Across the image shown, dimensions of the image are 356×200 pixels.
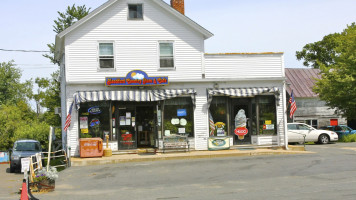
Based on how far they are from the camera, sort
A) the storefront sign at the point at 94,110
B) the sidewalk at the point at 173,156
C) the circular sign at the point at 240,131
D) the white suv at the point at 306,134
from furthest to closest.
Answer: the white suv at the point at 306,134, the circular sign at the point at 240,131, the storefront sign at the point at 94,110, the sidewalk at the point at 173,156

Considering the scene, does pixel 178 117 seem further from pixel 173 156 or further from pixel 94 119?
pixel 94 119

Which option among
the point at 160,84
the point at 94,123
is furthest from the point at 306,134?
the point at 94,123

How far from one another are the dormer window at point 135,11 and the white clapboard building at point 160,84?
0.17 feet

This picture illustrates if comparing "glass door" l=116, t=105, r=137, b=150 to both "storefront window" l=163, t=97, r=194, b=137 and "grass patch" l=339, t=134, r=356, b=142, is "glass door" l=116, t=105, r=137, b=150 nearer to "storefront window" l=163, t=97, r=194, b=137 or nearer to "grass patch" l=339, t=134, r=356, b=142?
"storefront window" l=163, t=97, r=194, b=137

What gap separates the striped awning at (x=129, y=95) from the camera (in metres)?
21.5

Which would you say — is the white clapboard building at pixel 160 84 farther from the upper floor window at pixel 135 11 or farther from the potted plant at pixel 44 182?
the potted plant at pixel 44 182

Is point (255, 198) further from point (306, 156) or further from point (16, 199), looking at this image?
point (306, 156)

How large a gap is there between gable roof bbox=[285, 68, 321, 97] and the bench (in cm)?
2099

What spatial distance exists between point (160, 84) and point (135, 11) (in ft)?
13.7

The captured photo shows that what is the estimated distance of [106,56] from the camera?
73.2 ft

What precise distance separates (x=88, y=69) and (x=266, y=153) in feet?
32.6

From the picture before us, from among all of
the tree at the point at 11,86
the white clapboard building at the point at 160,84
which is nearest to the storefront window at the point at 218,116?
the white clapboard building at the point at 160,84

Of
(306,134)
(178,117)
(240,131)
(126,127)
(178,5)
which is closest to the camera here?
(126,127)

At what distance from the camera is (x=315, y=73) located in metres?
45.1
